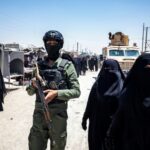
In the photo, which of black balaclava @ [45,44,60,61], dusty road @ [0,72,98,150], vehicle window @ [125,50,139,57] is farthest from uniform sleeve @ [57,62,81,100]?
vehicle window @ [125,50,139,57]

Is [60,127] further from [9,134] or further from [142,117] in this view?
[9,134]

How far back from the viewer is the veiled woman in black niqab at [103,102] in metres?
5.00

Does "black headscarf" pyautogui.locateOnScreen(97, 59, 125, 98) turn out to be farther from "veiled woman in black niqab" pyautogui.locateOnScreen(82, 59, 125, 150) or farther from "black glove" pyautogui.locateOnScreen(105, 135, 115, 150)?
"black glove" pyautogui.locateOnScreen(105, 135, 115, 150)

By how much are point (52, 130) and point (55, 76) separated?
56cm

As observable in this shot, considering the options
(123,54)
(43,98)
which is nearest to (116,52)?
(123,54)

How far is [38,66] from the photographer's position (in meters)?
4.36

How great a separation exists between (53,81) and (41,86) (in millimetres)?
143

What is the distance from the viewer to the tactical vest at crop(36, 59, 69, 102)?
4238 mm

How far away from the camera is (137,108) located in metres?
3.85

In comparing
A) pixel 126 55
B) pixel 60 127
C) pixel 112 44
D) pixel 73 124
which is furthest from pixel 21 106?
pixel 112 44

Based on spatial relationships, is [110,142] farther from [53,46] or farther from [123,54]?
[123,54]

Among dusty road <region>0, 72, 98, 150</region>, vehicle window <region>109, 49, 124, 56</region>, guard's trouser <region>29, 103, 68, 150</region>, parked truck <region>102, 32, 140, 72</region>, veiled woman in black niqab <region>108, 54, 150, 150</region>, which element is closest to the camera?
veiled woman in black niqab <region>108, 54, 150, 150</region>

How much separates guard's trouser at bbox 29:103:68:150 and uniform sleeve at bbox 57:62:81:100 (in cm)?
17

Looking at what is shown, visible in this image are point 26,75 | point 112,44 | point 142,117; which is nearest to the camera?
point 142,117
